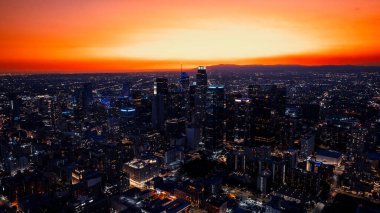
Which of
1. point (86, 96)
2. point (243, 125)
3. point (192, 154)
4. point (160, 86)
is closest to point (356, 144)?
point (243, 125)

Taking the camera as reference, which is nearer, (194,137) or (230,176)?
(230,176)

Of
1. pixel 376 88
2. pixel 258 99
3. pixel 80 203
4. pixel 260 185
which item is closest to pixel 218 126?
pixel 258 99

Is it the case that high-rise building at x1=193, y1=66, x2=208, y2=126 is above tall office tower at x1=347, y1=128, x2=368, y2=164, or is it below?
above

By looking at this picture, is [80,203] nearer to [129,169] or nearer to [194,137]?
[129,169]

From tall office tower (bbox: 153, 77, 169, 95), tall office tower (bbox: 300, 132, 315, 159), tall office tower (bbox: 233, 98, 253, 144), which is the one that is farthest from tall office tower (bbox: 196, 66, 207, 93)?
tall office tower (bbox: 300, 132, 315, 159)

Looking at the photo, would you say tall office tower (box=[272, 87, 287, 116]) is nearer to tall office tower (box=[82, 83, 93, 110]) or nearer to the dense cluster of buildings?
the dense cluster of buildings

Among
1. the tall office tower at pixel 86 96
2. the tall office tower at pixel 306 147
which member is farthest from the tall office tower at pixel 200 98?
the tall office tower at pixel 86 96
